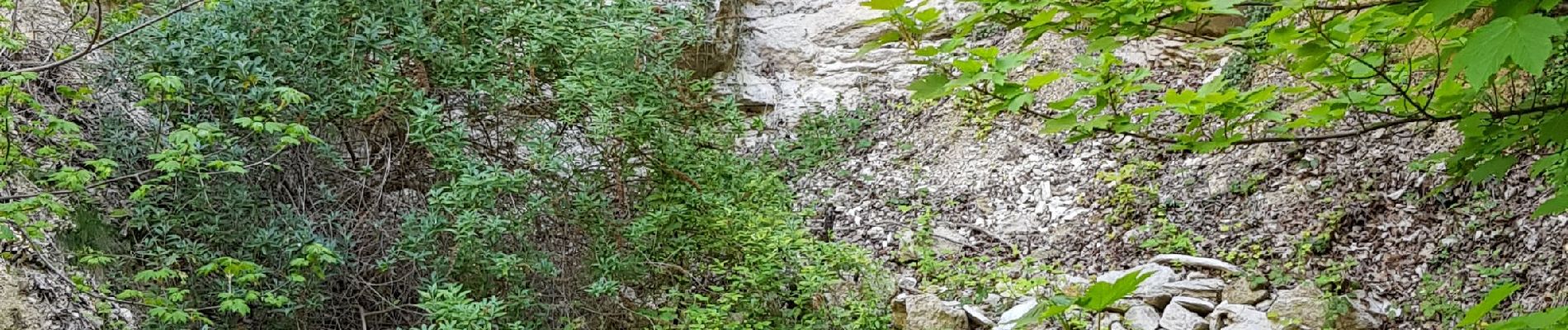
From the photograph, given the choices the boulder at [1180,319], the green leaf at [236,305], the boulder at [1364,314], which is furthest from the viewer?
the boulder at [1180,319]

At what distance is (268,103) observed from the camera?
3.34 meters

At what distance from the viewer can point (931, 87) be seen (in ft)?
5.62

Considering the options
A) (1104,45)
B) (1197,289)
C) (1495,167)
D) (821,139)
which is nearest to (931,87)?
(1104,45)

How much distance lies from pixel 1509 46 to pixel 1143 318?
3521mm

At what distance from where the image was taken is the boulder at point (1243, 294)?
170 inches

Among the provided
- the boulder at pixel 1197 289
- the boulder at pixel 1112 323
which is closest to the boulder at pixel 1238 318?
the boulder at pixel 1197 289

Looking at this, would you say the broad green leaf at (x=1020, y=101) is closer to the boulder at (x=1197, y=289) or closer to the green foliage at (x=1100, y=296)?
the green foliage at (x=1100, y=296)

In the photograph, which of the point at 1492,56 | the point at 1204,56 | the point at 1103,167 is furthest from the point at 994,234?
the point at 1492,56

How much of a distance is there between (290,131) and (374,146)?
3.13 feet

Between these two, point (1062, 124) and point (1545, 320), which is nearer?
point (1545, 320)

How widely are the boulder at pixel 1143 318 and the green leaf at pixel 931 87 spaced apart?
301 cm

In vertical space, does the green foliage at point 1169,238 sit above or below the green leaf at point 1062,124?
below

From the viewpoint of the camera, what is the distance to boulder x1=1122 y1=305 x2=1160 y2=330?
4.37 m

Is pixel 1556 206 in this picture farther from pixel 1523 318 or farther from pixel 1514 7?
pixel 1514 7
